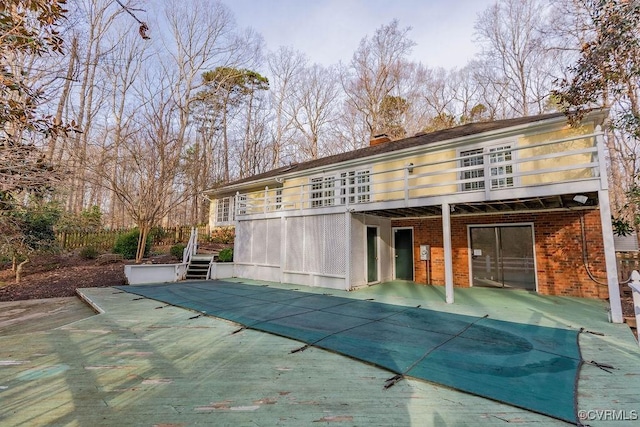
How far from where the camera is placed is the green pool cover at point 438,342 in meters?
3.09

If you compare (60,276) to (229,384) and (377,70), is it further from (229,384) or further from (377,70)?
(377,70)

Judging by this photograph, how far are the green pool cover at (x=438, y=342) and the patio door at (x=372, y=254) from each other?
2627mm

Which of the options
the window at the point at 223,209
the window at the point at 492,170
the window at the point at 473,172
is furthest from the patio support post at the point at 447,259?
the window at the point at 223,209

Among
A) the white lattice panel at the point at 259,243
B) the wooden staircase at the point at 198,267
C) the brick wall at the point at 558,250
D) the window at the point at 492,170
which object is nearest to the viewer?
the brick wall at the point at 558,250

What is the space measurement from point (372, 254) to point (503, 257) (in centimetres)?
415

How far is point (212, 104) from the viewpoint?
24406 mm

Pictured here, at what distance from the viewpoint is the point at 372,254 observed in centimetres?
1044

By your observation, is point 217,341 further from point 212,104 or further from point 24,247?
point 212,104

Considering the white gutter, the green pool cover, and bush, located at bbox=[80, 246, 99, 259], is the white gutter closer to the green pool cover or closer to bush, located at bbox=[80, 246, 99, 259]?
the green pool cover

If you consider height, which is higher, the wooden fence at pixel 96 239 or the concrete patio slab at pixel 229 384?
the wooden fence at pixel 96 239

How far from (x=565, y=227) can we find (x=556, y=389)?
7.13 metres

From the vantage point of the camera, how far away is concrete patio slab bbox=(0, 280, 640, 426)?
8.42 ft

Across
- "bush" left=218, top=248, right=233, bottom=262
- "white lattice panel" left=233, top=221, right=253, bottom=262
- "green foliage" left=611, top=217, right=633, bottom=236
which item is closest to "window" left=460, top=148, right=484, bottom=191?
"green foliage" left=611, top=217, right=633, bottom=236

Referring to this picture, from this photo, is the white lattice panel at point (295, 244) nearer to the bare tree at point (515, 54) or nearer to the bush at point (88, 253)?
the bush at point (88, 253)
